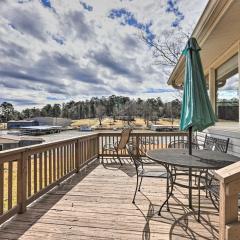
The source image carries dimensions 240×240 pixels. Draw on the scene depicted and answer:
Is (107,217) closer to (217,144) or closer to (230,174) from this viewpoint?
(230,174)

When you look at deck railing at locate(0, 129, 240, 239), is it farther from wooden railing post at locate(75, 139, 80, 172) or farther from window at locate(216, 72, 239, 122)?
window at locate(216, 72, 239, 122)

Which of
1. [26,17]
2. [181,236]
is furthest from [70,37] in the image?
[181,236]

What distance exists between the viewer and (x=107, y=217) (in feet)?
9.98

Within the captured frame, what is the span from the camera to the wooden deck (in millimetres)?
2598

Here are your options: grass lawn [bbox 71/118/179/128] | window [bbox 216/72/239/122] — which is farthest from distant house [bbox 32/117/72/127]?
window [bbox 216/72/239/122]

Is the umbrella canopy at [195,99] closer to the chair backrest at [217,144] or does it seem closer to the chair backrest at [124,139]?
the chair backrest at [217,144]

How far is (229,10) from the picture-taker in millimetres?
2803

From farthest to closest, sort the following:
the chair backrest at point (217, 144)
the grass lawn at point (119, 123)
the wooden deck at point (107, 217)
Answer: the grass lawn at point (119, 123)
the chair backrest at point (217, 144)
the wooden deck at point (107, 217)

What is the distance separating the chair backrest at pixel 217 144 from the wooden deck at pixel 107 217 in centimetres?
123

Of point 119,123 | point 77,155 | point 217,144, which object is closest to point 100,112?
point 119,123

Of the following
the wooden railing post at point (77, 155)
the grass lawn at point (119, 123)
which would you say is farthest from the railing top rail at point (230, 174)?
the grass lawn at point (119, 123)

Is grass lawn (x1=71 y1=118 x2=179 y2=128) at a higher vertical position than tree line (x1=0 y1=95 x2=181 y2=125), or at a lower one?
lower

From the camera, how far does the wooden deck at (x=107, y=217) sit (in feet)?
8.52

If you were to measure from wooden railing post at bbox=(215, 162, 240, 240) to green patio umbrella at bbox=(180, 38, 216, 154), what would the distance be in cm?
171
